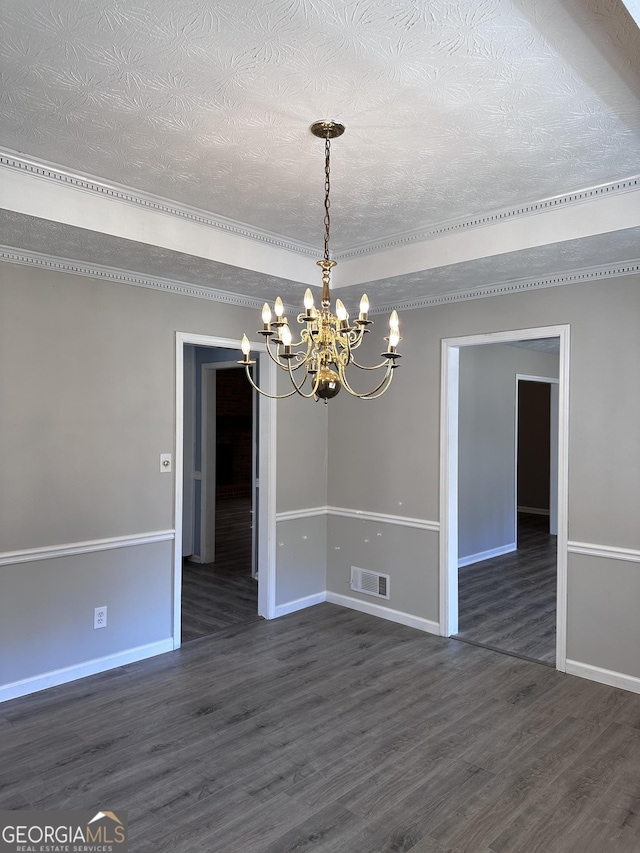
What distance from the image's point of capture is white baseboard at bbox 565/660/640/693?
3.59 m

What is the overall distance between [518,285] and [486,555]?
12.4ft

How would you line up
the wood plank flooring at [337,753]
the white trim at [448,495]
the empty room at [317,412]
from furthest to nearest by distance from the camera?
the white trim at [448,495] → the wood plank flooring at [337,753] → the empty room at [317,412]

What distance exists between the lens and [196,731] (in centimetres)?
313

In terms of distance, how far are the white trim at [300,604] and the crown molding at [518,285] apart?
255 centimetres

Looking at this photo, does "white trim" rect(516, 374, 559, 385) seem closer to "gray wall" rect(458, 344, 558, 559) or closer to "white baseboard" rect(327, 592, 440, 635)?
"gray wall" rect(458, 344, 558, 559)

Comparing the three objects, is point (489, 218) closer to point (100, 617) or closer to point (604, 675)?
point (604, 675)

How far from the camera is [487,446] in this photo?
6.82 meters

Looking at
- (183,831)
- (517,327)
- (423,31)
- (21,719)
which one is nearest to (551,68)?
(423,31)

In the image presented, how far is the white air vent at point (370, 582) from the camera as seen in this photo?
16.2 feet

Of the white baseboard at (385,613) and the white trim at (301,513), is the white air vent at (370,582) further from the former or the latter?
the white trim at (301,513)

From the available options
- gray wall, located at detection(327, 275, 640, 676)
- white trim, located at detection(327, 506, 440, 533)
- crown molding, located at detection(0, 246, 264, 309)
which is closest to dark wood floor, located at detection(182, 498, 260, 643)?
white trim, located at detection(327, 506, 440, 533)

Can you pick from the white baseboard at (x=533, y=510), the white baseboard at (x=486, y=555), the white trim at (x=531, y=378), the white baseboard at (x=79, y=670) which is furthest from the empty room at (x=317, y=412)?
the white baseboard at (x=533, y=510)

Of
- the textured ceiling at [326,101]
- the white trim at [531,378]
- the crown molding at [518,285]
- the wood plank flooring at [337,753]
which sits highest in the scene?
the textured ceiling at [326,101]

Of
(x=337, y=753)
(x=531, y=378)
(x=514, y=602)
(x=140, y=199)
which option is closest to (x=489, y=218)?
(x=140, y=199)
